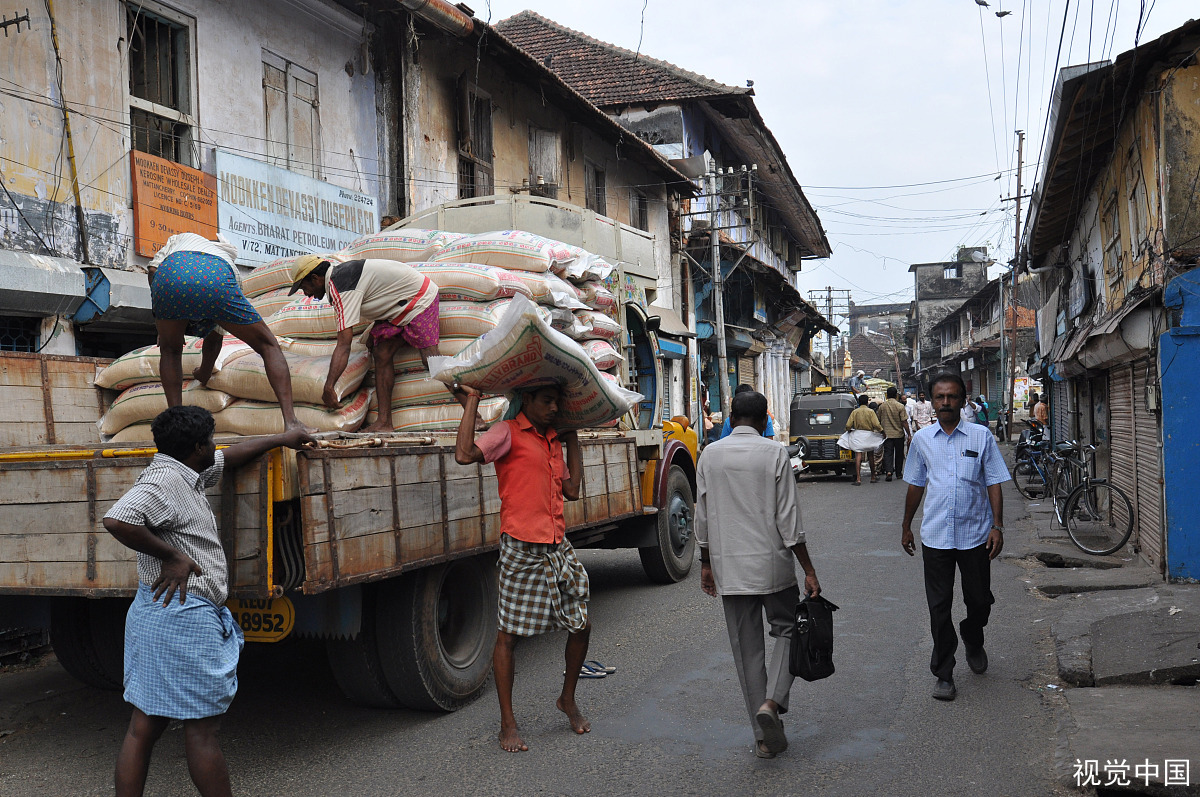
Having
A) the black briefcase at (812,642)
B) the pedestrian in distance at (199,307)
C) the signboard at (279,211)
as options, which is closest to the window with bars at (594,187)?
the signboard at (279,211)

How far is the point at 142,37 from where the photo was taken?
898 cm

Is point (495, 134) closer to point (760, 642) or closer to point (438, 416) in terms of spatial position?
point (438, 416)

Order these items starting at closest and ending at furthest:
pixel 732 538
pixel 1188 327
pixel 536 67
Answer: pixel 732 538 < pixel 1188 327 < pixel 536 67

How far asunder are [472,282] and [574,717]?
9.57 ft

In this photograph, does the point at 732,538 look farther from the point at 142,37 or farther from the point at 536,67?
the point at 536,67

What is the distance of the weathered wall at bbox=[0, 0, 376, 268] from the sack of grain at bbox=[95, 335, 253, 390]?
2495mm

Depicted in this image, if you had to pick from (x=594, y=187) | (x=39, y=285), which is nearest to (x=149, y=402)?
(x=39, y=285)

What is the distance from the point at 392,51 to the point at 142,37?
13.1 feet

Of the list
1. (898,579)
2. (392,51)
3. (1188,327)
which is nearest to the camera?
Answer: (1188,327)

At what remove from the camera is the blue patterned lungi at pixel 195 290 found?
16.0 feet

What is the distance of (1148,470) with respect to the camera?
8.81 meters

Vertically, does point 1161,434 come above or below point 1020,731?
above

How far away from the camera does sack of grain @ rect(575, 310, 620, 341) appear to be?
281 inches

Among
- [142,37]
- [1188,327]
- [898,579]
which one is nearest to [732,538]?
[898,579]
